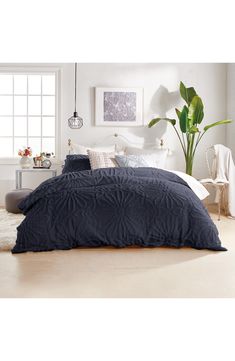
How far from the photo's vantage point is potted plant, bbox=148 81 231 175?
6.27 m

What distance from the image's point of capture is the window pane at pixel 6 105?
6.98 meters

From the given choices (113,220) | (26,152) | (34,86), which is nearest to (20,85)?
(34,86)

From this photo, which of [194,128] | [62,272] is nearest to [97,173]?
[62,272]

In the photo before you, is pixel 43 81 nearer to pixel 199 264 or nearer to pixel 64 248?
pixel 64 248

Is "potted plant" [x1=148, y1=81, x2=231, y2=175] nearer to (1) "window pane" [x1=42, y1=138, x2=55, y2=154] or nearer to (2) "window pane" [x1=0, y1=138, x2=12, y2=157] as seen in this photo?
(1) "window pane" [x1=42, y1=138, x2=55, y2=154]

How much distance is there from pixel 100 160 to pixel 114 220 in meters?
1.95

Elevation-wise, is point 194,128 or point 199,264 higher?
point 194,128

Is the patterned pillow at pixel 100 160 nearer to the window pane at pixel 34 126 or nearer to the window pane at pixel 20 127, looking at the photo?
the window pane at pixel 34 126

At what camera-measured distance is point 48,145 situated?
709 centimetres

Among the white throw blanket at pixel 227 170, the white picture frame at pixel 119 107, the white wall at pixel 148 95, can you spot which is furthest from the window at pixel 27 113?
the white throw blanket at pixel 227 170
